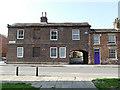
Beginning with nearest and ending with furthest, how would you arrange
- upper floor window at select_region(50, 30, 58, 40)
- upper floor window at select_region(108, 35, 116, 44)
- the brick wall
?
1. upper floor window at select_region(108, 35, 116, 44)
2. the brick wall
3. upper floor window at select_region(50, 30, 58, 40)

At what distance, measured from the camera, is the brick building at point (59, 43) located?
69.4ft

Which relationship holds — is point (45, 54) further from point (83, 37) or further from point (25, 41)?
point (83, 37)

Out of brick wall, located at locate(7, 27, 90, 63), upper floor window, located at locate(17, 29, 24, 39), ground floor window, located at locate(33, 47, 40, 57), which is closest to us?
brick wall, located at locate(7, 27, 90, 63)

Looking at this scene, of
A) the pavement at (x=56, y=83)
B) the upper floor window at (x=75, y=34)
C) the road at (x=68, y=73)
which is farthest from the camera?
the upper floor window at (x=75, y=34)

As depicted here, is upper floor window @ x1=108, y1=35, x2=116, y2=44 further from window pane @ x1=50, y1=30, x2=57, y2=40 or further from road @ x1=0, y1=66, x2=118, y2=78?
window pane @ x1=50, y1=30, x2=57, y2=40

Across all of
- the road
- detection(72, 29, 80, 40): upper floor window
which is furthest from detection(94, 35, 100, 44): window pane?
the road

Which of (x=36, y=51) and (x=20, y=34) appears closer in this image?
(x=36, y=51)

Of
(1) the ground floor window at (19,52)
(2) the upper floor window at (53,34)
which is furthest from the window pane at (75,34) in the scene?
(1) the ground floor window at (19,52)

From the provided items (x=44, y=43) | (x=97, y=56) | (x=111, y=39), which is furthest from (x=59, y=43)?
(x=111, y=39)

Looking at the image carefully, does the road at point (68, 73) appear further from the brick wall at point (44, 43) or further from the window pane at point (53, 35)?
the window pane at point (53, 35)

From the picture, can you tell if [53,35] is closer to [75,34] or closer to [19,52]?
[75,34]

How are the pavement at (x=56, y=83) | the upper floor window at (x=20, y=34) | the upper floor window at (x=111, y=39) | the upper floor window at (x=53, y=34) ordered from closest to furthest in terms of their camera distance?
the pavement at (x=56, y=83) → the upper floor window at (x=111, y=39) → the upper floor window at (x=53, y=34) → the upper floor window at (x=20, y=34)

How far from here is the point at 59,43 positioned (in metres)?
22.0

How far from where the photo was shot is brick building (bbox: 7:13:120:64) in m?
21.2
